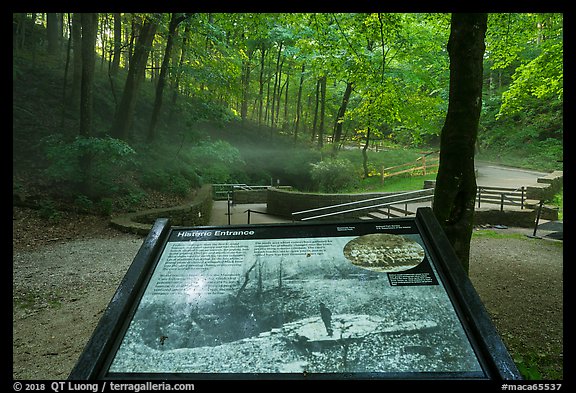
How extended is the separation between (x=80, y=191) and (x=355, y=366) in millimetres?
10024

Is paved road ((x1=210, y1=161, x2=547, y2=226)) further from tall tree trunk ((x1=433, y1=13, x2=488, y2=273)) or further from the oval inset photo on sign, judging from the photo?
the oval inset photo on sign

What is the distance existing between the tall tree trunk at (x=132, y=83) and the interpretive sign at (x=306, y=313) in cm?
1125

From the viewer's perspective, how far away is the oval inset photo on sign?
2318 millimetres

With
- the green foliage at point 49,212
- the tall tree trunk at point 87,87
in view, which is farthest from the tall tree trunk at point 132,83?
the green foliage at point 49,212

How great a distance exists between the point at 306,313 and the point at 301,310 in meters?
0.03

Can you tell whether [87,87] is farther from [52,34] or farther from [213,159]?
[52,34]

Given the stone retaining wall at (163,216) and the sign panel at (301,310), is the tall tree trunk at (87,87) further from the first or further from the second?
the sign panel at (301,310)

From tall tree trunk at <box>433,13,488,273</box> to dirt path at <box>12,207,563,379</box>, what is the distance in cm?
124

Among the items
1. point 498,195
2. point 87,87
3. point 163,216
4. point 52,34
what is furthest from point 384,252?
point 52,34

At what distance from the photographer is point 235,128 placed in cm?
2648

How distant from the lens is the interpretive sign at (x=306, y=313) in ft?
5.80

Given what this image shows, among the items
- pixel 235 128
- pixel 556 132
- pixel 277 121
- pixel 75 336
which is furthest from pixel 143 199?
pixel 556 132

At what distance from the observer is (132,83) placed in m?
12.3
